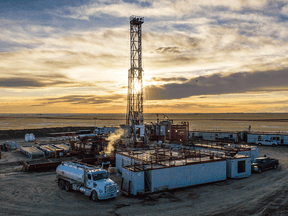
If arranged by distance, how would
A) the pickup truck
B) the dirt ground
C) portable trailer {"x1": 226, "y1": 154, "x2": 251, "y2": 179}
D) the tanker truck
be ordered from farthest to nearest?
the pickup truck → portable trailer {"x1": 226, "y1": 154, "x2": 251, "y2": 179} → the tanker truck → the dirt ground

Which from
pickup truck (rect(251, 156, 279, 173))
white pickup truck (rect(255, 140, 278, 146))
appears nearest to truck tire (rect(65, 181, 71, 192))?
pickup truck (rect(251, 156, 279, 173))

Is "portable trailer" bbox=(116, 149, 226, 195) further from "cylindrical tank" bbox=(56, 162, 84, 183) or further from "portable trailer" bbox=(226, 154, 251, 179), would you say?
"cylindrical tank" bbox=(56, 162, 84, 183)

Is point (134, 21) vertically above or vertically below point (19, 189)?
above

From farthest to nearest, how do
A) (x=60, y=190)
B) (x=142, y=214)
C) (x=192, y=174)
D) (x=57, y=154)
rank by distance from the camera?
1. (x=57, y=154)
2. (x=192, y=174)
3. (x=60, y=190)
4. (x=142, y=214)

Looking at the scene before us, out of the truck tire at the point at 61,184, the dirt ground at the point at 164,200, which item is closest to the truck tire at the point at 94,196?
the dirt ground at the point at 164,200

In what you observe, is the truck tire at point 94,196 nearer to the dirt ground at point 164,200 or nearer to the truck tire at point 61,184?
the dirt ground at point 164,200

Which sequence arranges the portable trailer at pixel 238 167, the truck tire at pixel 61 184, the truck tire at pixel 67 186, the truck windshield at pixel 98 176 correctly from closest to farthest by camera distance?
the truck windshield at pixel 98 176
the truck tire at pixel 67 186
the truck tire at pixel 61 184
the portable trailer at pixel 238 167

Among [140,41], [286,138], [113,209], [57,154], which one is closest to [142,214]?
[113,209]

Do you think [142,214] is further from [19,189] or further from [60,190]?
[19,189]
